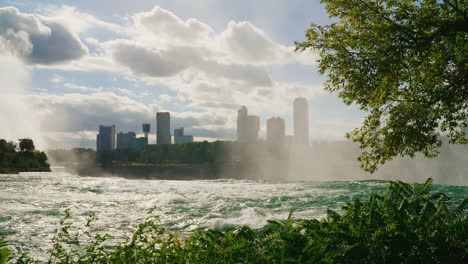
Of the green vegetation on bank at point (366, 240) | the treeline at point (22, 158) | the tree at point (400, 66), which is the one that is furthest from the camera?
the treeline at point (22, 158)

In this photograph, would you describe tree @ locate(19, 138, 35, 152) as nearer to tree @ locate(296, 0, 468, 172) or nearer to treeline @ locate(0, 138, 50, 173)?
treeline @ locate(0, 138, 50, 173)

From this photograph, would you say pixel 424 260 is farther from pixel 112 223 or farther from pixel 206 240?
pixel 112 223

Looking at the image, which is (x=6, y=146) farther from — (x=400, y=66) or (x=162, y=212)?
(x=400, y=66)

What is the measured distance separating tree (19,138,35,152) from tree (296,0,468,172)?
143 m

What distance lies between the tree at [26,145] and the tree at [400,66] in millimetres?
143440

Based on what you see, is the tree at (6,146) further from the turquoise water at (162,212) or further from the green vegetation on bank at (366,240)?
the green vegetation on bank at (366,240)

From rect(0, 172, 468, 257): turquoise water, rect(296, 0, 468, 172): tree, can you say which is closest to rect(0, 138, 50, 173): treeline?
rect(0, 172, 468, 257): turquoise water

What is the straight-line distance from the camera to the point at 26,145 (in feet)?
444

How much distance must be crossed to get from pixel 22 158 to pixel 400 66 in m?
131

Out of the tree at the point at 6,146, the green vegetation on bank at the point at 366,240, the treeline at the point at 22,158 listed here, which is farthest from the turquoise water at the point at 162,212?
the tree at the point at 6,146

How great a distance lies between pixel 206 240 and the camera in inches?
234

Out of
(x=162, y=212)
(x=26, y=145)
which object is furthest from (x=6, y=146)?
(x=162, y=212)

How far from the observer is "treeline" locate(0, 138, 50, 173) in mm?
105262

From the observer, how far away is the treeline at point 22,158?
105 metres
